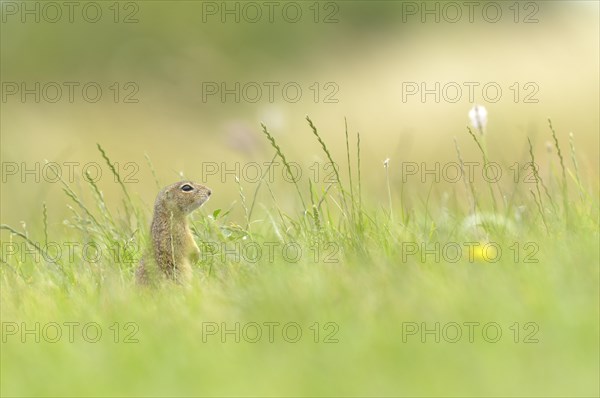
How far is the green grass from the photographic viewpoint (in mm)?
2967

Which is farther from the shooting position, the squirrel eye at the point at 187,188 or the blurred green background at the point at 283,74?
the blurred green background at the point at 283,74

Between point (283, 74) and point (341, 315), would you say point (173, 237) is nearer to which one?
point (341, 315)

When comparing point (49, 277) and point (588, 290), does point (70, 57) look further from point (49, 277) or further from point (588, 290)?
point (588, 290)

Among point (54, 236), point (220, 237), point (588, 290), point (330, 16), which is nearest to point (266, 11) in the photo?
point (330, 16)

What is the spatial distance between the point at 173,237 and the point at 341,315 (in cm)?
169

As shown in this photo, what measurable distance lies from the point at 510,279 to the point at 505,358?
76 cm

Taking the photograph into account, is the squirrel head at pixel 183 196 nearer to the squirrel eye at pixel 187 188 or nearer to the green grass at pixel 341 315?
the squirrel eye at pixel 187 188

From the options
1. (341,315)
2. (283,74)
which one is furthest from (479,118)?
(283,74)

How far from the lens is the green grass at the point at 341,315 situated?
297cm

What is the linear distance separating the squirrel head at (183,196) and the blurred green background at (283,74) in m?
6.94

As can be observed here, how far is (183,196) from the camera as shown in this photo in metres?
5.43

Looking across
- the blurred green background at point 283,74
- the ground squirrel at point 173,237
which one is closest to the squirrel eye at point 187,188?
the ground squirrel at point 173,237

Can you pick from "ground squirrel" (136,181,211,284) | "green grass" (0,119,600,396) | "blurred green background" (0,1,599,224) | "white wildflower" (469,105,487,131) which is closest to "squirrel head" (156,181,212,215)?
"ground squirrel" (136,181,211,284)

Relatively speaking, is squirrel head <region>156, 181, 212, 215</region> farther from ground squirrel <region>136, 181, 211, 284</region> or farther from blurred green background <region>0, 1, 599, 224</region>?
blurred green background <region>0, 1, 599, 224</region>
